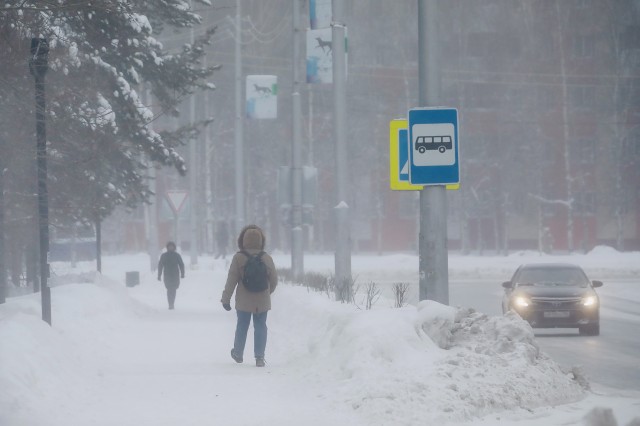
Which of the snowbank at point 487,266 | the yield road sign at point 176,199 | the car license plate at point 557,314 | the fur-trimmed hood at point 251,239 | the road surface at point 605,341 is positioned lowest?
the snowbank at point 487,266

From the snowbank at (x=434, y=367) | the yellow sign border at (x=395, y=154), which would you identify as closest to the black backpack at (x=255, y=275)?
the snowbank at (x=434, y=367)

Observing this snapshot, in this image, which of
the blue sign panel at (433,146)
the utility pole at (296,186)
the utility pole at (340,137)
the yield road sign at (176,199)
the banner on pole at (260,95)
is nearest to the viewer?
the blue sign panel at (433,146)

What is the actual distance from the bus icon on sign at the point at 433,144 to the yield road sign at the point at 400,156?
13.1 feet

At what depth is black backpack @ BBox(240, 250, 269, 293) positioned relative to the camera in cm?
1563

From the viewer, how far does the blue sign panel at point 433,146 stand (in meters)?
12.9

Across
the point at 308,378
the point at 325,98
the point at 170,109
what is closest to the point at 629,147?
the point at 325,98

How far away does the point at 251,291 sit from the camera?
1569 cm

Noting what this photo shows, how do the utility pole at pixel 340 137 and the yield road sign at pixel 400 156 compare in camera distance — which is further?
the utility pole at pixel 340 137

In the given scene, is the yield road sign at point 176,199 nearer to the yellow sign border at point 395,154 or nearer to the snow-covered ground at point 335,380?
the yellow sign border at point 395,154

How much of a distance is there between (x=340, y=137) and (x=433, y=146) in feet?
28.1

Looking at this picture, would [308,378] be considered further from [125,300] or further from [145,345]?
[125,300]

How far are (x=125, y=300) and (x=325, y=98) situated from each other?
45.3m

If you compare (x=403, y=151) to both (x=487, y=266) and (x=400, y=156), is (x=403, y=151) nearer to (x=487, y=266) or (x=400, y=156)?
(x=400, y=156)

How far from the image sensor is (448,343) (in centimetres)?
1267
